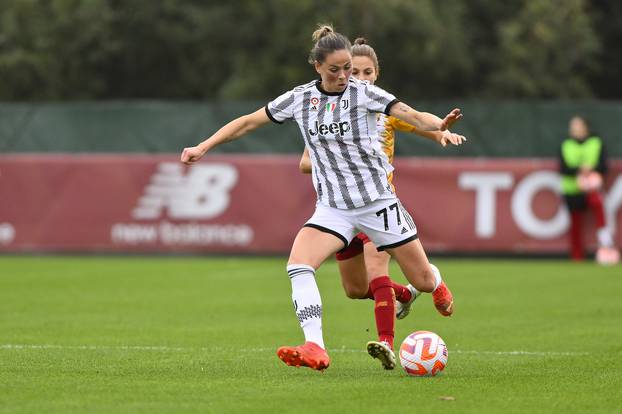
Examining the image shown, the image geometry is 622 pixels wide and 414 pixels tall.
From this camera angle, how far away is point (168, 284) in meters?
17.0

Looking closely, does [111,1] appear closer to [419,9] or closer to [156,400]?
[419,9]

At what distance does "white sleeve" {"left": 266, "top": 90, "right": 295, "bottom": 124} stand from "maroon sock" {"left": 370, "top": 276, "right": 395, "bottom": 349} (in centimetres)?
137

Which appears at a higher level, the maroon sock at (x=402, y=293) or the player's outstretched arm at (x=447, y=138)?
the player's outstretched arm at (x=447, y=138)

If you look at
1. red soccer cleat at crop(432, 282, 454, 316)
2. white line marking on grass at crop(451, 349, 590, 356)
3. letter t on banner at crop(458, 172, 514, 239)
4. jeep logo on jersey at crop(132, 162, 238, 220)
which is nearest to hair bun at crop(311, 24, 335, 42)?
red soccer cleat at crop(432, 282, 454, 316)

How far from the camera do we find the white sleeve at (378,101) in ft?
28.1

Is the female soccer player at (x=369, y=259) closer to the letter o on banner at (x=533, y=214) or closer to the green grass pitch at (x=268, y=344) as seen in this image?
the green grass pitch at (x=268, y=344)

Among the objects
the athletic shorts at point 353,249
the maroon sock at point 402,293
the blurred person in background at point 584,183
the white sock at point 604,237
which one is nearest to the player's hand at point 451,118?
the athletic shorts at point 353,249

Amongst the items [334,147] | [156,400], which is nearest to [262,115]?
[334,147]

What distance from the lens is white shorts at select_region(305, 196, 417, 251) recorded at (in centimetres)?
873

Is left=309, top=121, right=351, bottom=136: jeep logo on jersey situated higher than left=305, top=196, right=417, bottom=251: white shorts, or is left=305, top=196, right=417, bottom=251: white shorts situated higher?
left=309, top=121, right=351, bottom=136: jeep logo on jersey

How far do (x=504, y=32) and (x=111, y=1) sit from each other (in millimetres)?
9309

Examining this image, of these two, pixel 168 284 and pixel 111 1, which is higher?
pixel 111 1

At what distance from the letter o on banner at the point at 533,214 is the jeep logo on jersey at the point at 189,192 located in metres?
4.42

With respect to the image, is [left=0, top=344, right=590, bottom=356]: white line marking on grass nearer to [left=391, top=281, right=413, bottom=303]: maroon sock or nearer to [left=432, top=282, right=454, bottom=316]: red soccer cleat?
[left=391, top=281, right=413, bottom=303]: maroon sock
